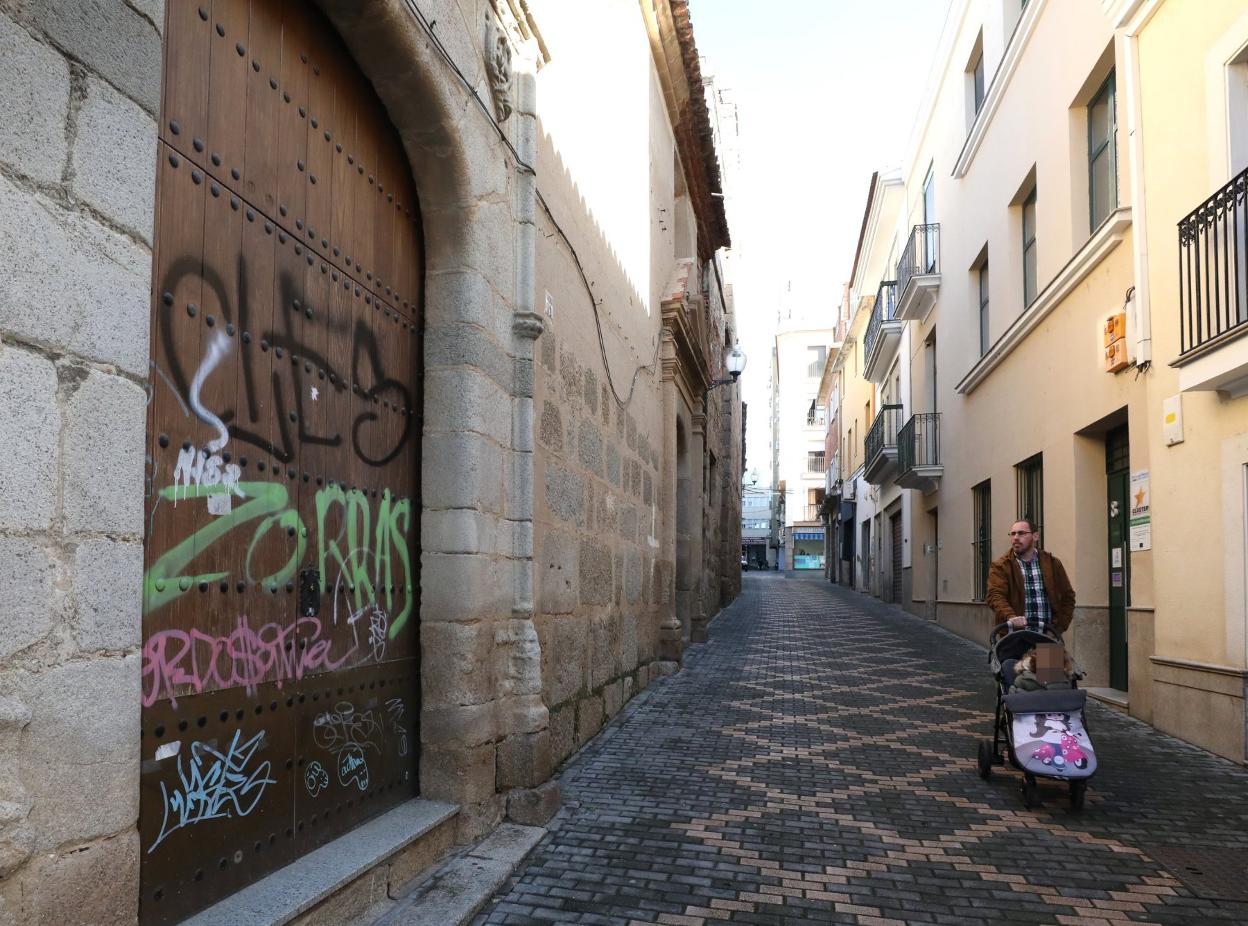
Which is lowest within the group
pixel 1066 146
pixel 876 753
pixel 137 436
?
pixel 876 753

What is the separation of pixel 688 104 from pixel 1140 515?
6659 mm

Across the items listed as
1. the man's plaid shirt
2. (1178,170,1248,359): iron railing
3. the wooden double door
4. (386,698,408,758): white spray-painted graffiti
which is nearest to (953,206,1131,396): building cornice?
(1178,170,1248,359): iron railing

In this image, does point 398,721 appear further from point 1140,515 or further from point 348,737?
point 1140,515

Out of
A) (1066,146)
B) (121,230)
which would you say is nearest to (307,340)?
(121,230)

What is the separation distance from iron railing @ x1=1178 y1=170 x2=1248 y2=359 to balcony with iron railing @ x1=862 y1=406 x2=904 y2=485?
13.2m

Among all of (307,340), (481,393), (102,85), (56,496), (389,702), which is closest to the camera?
(56,496)

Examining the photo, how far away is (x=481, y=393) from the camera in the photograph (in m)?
4.52

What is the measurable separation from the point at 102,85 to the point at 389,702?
2.74 meters

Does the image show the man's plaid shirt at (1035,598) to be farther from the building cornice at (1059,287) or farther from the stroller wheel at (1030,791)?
the building cornice at (1059,287)

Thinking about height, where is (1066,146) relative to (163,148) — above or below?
above

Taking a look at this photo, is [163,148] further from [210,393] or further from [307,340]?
[307,340]

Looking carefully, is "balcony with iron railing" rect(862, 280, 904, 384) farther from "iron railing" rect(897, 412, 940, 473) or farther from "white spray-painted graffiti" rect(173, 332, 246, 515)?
"white spray-painted graffiti" rect(173, 332, 246, 515)

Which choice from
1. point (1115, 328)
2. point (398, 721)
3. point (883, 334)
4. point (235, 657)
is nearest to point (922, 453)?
point (883, 334)

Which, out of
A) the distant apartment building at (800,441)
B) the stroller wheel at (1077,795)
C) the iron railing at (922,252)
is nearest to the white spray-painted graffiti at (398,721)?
the stroller wheel at (1077,795)
